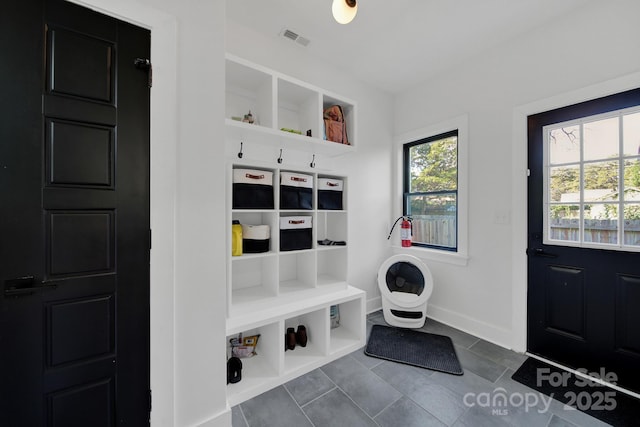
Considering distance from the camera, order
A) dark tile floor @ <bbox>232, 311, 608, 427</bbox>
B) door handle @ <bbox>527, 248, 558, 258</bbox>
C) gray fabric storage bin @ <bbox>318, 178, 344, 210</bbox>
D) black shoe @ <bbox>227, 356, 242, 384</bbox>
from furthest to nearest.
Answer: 1. gray fabric storage bin @ <bbox>318, 178, 344, 210</bbox>
2. door handle @ <bbox>527, 248, 558, 258</bbox>
3. black shoe @ <bbox>227, 356, 242, 384</bbox>
4. dark tile floor @ <bbox>232, 311, 608, 427</bbox>

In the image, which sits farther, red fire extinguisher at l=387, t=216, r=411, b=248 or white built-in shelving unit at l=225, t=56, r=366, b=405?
red fire extinguisher at l=387, t=216, r=411, b=248

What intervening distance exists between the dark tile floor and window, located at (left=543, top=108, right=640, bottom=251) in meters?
1.16

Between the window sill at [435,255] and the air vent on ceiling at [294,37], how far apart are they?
250 cm

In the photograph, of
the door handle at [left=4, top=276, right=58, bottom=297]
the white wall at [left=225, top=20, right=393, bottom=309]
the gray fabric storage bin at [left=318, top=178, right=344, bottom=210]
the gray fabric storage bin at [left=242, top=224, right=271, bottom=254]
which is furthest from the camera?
the white wall at [left=225, top=20, right=393, bottom=309]

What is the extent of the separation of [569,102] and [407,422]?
8.48ft

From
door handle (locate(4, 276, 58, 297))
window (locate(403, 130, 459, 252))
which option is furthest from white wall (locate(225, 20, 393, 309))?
door handle (locate(4, 276, 58, 297))

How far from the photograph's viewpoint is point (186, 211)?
123cm

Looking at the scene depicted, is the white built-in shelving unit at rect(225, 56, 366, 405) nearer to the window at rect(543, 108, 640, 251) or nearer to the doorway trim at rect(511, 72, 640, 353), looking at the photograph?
the doorway trim at rect(511, 72, 640, 353)

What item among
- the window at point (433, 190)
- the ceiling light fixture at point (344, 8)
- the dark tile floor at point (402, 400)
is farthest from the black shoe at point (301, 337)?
the ceiling light fixture at point (344, 8)

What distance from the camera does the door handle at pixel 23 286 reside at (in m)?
0.93

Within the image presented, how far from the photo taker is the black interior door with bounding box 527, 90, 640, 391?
5.41 feet

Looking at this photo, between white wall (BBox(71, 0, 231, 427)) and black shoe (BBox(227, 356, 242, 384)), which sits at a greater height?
white wall (BBox(71, 0, 231, 427))

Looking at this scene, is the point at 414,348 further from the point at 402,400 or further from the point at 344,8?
the point at 344,8

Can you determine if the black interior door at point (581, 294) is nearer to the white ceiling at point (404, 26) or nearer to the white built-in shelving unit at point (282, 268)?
the white ceiling at point (404, 26)
